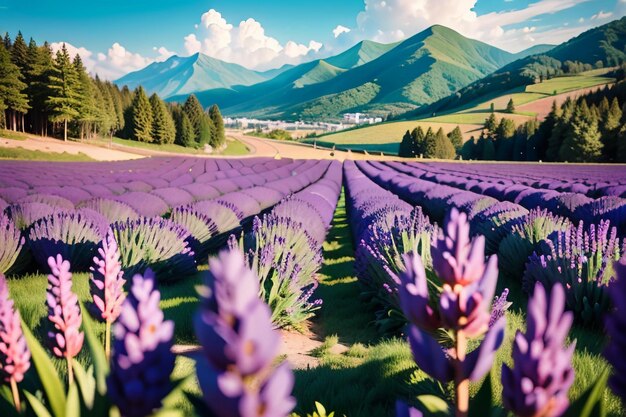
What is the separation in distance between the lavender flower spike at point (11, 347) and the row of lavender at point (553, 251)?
13.5 feet

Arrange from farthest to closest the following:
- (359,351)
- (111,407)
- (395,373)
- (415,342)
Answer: (359,351), (395,373), (111,407), (415,342)

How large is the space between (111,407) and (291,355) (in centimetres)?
282

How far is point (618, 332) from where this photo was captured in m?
0.67

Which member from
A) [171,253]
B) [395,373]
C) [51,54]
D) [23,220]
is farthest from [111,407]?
[51,54]

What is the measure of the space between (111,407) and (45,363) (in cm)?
23

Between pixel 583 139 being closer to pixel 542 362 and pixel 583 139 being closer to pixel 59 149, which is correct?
pixel 542 362

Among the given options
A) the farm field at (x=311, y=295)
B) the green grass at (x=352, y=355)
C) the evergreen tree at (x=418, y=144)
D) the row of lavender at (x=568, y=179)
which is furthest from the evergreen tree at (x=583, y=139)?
the green grass at (x=352, y=355)

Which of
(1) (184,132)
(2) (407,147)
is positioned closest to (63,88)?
(1) (184,132)

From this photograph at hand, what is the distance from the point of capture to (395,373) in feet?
9.27

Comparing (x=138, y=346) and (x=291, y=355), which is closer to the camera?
(x=138, y=346)

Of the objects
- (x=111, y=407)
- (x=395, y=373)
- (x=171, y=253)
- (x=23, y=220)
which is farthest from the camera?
(x=23, y=220)

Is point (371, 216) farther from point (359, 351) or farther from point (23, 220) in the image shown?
point (23, 220)

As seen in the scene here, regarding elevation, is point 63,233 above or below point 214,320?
below

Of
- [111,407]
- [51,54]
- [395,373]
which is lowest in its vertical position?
[395,373]
